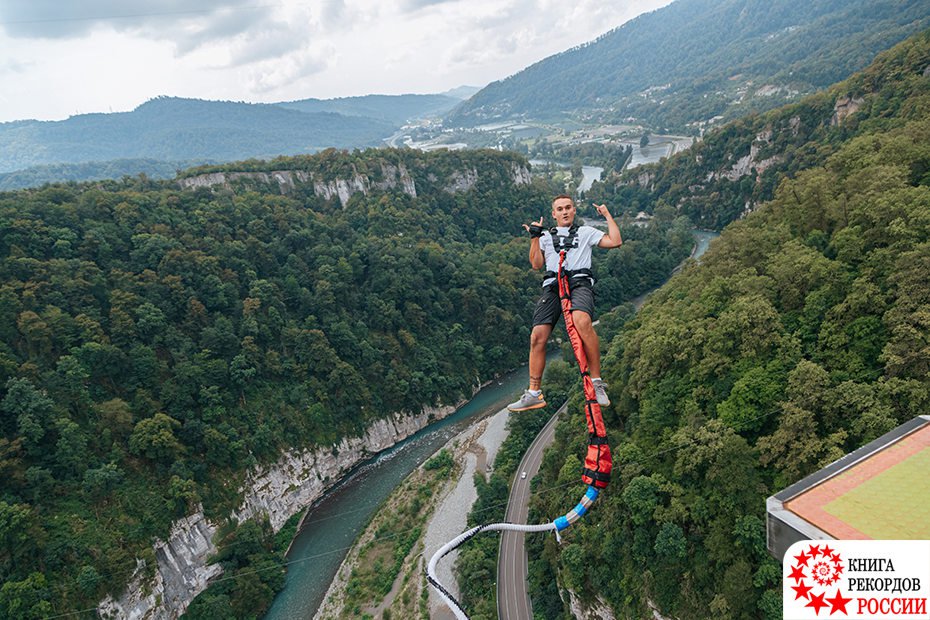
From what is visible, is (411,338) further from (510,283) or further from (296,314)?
(510,283)

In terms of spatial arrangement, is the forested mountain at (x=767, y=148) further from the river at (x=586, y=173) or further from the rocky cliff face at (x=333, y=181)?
the rocky cliff face at (x=333, y=181)

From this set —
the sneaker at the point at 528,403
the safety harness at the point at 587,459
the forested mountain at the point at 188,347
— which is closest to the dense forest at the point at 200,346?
the forested mountain at the point at 188,347

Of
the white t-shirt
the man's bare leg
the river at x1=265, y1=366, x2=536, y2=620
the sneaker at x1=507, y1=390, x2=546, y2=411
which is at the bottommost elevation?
the river at x1=265, y1=366, x2=536, y2=620

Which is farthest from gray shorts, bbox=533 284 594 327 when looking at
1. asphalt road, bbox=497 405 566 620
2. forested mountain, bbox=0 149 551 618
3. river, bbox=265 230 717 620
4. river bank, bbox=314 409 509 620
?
forested mountain, bbox=0 149 551 618

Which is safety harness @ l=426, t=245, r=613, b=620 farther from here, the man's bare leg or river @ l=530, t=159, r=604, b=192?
river @ l=530, t=159, r=604, b=192

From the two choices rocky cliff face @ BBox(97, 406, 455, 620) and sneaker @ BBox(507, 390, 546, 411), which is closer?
sneaker @ BBox(507, 390, 546, 411)
